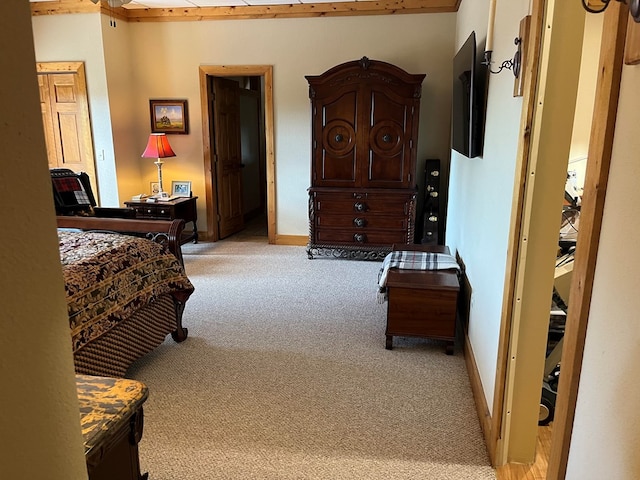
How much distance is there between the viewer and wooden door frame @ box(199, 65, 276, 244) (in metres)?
5.38

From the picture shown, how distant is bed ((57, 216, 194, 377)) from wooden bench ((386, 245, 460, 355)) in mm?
1345

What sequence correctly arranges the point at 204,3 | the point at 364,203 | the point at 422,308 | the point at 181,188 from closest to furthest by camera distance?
the point at 422,308, the point at 364,203, the point at 204,3, the point at 181,188

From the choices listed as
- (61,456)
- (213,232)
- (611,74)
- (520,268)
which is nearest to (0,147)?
(61,456)

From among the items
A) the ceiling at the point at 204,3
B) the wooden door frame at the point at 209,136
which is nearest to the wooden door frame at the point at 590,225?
the ceiling at the point at 204,3

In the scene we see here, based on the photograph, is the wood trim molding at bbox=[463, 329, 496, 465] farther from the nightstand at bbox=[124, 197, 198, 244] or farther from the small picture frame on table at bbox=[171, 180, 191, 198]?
the small picture frame on table at bbox=[171, 180, 191, 198]

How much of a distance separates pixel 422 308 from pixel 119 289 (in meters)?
1.79

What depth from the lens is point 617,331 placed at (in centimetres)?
90

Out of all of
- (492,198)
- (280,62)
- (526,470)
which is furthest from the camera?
(280,62)

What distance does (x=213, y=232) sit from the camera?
5.88 metres

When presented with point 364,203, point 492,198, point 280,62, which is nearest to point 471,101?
point 492,198

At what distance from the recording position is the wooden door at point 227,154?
574cm

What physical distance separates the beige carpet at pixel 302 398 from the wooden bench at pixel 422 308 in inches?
5.6

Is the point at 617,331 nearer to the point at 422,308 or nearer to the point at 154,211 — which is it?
the point at 422,308

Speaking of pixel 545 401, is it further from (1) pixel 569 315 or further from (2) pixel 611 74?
(2) pixel 611 74
